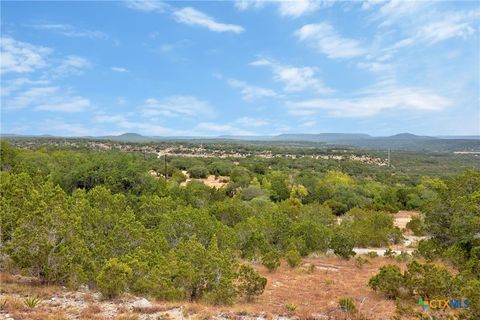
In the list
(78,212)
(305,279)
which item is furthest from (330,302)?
(78,212)

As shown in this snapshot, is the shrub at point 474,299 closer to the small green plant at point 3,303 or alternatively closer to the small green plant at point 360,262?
the small green plant at point 3,303

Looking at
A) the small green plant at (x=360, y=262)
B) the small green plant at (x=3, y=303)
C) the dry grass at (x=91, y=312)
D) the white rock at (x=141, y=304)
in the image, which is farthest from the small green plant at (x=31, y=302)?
the small green plant at (x=360, y=262)

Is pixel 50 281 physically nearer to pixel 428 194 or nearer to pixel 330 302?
pixel 330 302

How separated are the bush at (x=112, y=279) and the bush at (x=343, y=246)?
15.3 metres

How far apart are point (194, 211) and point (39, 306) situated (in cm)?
924

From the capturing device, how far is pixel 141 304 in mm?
10703

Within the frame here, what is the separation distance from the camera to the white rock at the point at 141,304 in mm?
10286

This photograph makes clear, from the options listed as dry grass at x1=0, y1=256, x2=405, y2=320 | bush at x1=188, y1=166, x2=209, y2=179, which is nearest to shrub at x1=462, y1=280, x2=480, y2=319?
dry grass at x1=0, y1=256, x2=405, y2=320

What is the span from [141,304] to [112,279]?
1.19 metres

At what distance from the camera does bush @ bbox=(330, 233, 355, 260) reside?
76.3ft

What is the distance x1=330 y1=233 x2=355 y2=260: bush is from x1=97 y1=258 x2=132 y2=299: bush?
1530 centimetres

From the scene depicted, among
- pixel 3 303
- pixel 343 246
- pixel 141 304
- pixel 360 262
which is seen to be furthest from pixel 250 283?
pixel 343 246

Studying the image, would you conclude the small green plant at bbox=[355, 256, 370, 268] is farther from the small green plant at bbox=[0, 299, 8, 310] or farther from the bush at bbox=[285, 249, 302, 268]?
the small green plant at bbox=[0, 299, 8, 310]

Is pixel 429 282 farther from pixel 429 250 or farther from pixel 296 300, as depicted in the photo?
pixel 429 250
